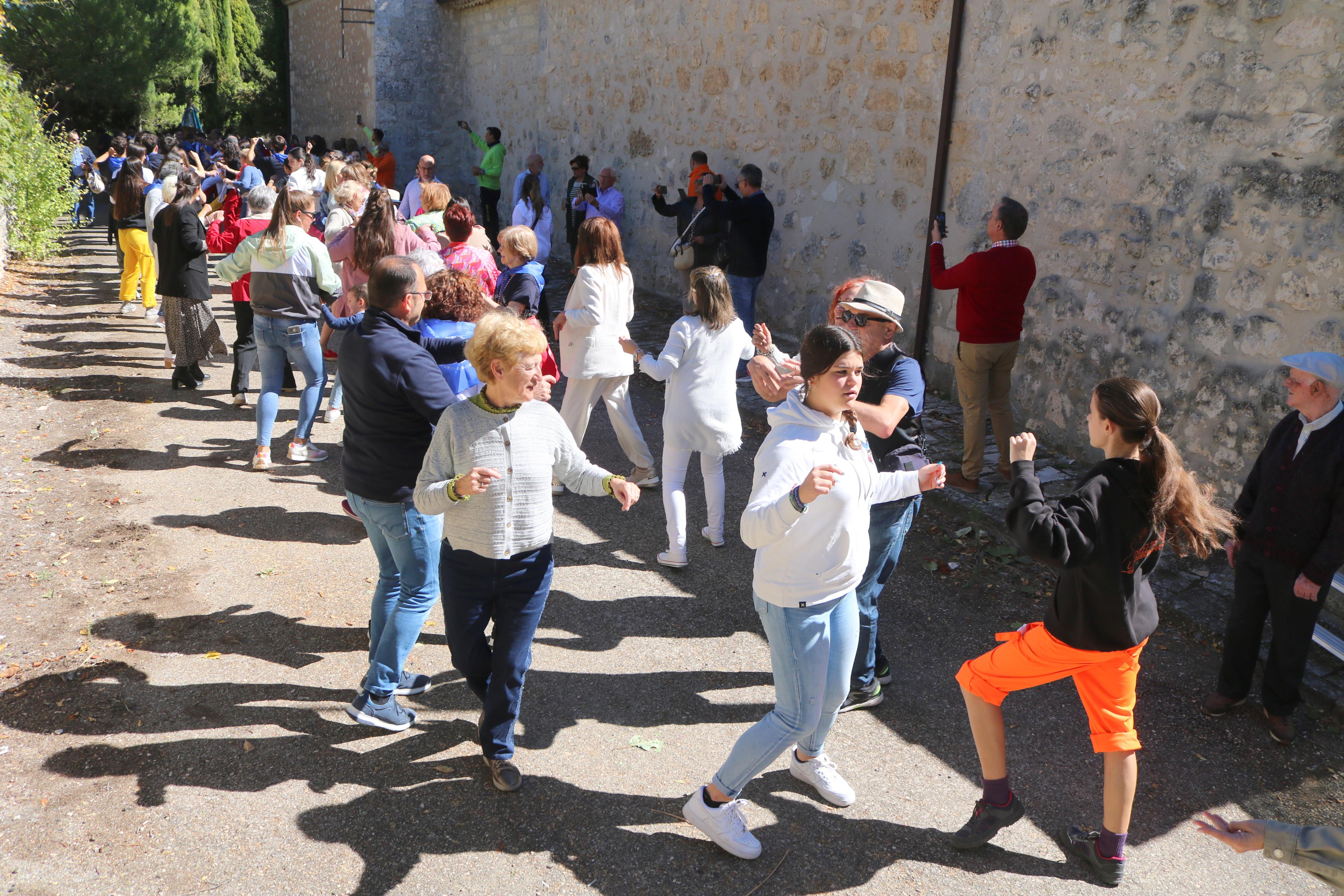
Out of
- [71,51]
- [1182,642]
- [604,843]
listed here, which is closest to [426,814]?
[604,843]

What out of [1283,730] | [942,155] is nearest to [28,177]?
[942,155]

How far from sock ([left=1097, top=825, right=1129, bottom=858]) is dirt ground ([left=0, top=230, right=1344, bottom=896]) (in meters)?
0.13

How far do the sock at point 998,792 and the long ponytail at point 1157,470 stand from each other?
958mm

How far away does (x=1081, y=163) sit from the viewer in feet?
21.6

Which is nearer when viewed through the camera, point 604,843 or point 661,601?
point 604,843

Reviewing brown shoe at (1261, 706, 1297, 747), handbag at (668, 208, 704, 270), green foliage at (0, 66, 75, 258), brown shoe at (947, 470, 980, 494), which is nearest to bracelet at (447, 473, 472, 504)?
brown shoe at (1261, 706, 1297, 747)

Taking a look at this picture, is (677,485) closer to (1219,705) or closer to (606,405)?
(606,405)

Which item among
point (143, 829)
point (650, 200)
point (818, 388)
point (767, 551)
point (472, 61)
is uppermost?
point (472, 61)

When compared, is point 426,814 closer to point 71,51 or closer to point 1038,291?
point 1038,291

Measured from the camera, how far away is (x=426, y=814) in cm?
321

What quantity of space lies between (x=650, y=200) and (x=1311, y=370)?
403 inches

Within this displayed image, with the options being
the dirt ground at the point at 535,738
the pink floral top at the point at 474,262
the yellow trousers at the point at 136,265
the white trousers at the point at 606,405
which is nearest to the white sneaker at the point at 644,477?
the white trousers at the point at 606,405

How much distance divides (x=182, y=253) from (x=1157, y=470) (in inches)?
298

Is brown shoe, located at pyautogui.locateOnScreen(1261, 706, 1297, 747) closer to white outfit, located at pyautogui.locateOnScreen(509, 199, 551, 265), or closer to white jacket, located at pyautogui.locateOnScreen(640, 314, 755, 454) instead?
white jacket, located at pyautogui.locateOnScreen(640, 314, 755, 454)
